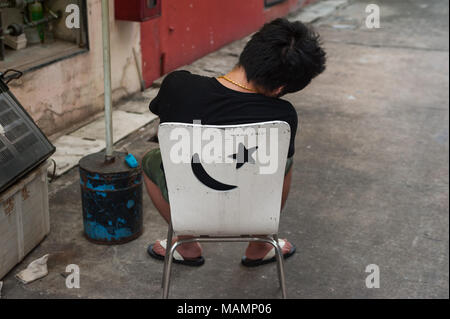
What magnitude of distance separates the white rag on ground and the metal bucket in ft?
1.14

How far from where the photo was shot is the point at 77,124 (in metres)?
5.34

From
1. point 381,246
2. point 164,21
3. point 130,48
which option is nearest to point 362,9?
point 164,21

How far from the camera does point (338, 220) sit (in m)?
4.04

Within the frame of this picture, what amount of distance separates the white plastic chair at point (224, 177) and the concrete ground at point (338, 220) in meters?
0.76

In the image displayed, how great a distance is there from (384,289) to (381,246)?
50 centimetres

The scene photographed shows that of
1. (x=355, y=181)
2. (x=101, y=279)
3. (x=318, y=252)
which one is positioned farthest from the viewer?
(x=355, y=181)

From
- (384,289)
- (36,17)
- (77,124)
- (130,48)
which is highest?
(36,17)

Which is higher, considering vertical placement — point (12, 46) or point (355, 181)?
point (12, 46)

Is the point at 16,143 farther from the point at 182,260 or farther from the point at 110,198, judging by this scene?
the point at 182,260

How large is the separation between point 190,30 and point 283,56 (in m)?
5.06

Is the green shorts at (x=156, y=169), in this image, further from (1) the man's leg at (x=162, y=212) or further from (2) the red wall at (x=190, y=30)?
(2) the red wall at (x=190, y=30)

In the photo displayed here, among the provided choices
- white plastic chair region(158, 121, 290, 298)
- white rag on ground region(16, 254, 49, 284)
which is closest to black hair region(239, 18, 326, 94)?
white plastic chair region(158, 121, 290, 298)

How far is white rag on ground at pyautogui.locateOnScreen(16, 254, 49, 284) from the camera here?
3.13 meters
